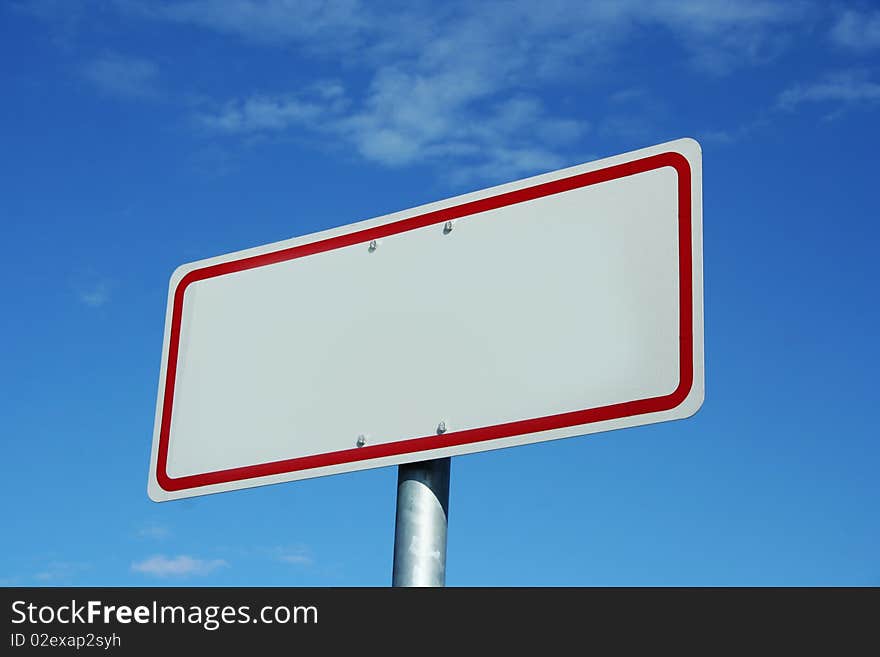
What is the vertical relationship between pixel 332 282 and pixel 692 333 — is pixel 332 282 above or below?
above

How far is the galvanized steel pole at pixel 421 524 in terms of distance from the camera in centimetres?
186

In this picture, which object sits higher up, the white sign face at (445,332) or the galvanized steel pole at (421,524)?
the white sign face at (445,332)

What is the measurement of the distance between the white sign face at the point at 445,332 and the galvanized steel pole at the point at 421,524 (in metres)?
0.06

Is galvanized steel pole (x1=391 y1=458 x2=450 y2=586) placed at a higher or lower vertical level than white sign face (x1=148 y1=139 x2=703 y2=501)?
lower

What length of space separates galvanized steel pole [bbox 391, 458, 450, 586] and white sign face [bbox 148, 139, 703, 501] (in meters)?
0.06

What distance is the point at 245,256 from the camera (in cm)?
247

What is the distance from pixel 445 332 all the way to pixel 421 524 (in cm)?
43

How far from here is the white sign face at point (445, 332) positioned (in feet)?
6.05

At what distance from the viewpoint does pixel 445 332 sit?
6.79 ft

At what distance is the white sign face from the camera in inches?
72.6
